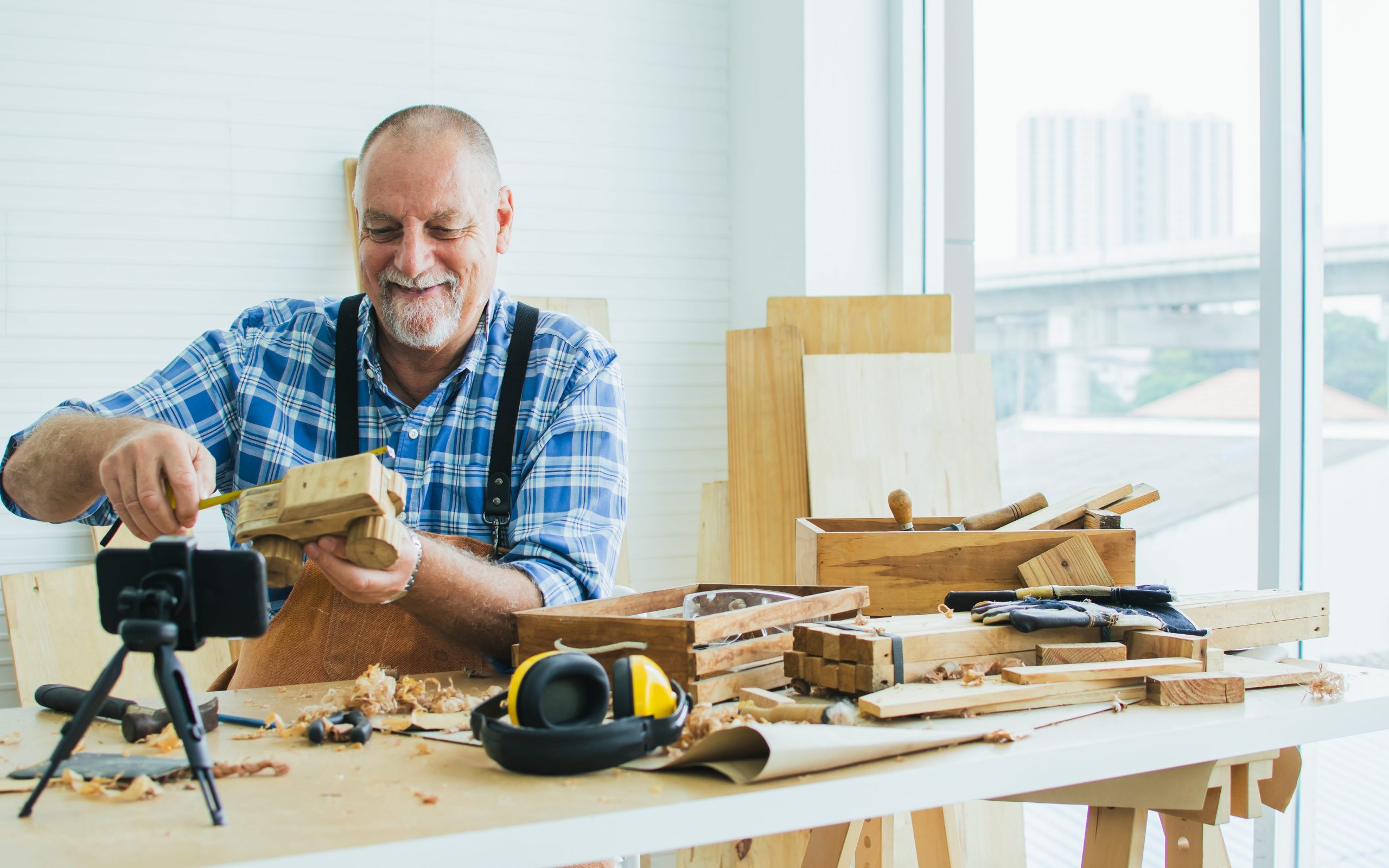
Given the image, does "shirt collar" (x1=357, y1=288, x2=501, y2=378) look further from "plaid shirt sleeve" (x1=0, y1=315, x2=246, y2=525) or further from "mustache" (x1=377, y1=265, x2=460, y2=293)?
"plaid shirt sleeve" (x1=0, y1=315, x2=246, y2=525)

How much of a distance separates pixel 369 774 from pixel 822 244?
3035 millimetres

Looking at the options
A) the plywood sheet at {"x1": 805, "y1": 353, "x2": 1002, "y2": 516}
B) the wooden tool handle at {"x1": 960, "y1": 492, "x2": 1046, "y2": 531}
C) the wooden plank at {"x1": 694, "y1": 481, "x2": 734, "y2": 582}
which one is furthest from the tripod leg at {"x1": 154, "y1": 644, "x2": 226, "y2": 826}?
the wooden plank at {"x1": 694, "y1": 481, "x2": 734, "y2": 582}

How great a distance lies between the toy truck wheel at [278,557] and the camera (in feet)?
4.41

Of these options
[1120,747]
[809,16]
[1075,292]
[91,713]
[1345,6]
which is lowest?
[1120,747]

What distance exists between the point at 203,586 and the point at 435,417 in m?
1.22

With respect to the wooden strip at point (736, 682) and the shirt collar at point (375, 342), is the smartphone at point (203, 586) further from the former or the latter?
the shirt collar at point (375, 342)

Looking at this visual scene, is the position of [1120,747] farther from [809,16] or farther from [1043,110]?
[809,16]

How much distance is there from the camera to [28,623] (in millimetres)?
3408

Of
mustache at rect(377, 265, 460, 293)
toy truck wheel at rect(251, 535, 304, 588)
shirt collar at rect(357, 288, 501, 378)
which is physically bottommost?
toy truck wheel at rect(251, 535, 304, 588)

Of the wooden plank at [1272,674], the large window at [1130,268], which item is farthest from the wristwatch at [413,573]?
the large window at [1130,268]

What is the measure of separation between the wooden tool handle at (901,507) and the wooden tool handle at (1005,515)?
161mm

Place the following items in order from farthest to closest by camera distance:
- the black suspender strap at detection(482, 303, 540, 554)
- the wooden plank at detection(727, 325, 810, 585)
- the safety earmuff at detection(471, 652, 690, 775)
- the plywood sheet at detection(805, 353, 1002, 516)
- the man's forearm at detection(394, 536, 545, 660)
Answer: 1. the wooden plank at detection(727, 325, 810, 585)
2. the plywood sheet at detection(805, 353, 1002, 516)
3. the black suspender strap at detection(482, 303, 540, 554)
4. the man's forearm at detection(394, 536, 545, 660)
5. the safety earmuff at detection(471, 652, 690, 775)

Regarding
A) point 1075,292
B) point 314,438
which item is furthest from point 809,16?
point 314,438

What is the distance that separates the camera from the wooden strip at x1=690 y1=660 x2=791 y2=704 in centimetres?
145
